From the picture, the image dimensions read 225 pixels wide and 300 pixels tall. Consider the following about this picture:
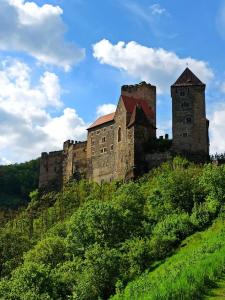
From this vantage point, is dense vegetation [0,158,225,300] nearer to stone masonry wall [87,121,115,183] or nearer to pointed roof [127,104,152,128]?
pointed roof [127,104,152,128]

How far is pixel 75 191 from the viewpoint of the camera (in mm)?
89250

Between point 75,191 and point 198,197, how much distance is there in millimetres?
32957

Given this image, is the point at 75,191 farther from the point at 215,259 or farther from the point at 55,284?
the point at 215,259

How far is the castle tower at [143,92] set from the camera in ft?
316

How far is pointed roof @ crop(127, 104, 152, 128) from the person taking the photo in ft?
280

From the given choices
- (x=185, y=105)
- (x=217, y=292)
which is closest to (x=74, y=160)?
(x=185, y=105)

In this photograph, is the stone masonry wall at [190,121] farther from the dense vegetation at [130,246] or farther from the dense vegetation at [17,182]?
the dense vegetation at [17,182]

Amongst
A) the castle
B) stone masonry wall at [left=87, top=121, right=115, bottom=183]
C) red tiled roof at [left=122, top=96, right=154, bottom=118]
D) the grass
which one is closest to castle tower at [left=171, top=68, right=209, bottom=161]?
the castle

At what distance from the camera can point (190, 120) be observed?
81.4 metres

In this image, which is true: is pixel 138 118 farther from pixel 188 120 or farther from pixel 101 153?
pixel 101 153

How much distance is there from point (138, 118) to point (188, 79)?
966 cm

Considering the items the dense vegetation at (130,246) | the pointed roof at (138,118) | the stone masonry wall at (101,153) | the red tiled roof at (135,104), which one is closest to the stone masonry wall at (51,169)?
the stone masonry wall at (101,153)

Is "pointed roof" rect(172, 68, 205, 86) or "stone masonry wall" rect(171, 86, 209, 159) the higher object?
"pointed roof" rect(172, 68, 205, 86)

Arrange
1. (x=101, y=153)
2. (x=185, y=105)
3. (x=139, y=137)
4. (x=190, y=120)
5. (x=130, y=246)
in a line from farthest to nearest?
1. (x=101, y=153)
2. (x=139, y=137)
3. (x=185, y=105)
4. (x=190, y=120)
5. (x=130, y=246)
